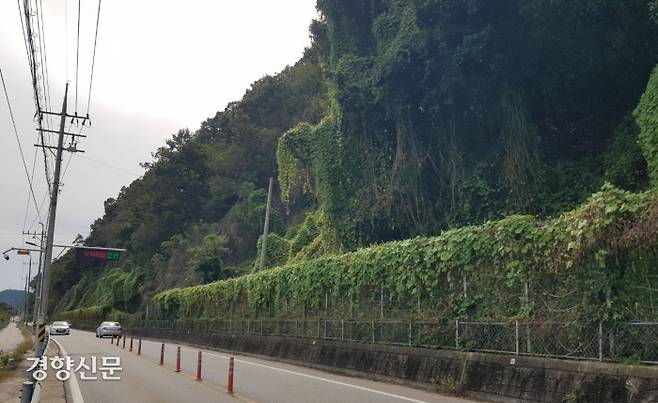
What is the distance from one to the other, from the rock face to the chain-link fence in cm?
34

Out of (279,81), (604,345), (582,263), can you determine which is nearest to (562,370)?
(604,345)

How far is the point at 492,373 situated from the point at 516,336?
0.89m

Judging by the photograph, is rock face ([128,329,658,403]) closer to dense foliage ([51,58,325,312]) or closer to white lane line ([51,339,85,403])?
white lane line ([51,339,85,403])

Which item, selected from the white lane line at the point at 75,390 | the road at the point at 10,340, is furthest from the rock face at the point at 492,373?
the road at the point at 10,340

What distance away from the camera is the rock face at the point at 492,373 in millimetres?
9555

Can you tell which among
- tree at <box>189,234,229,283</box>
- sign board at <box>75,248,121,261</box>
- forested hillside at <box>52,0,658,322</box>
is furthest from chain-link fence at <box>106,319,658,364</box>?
tree at <box>189,234,229,283</box>

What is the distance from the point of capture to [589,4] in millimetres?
20172

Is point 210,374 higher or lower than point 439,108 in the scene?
lower

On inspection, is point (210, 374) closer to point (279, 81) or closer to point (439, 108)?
point (439, 108)

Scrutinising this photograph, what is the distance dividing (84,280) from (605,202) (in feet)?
334

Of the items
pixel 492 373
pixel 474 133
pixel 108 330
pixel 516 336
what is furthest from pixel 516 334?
pixel 108 330

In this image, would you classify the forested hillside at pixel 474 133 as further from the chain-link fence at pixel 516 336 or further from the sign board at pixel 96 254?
the sign board at pixel 96 254

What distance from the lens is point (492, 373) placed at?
12281 mm

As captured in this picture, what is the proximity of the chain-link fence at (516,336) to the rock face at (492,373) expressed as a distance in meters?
0.34
